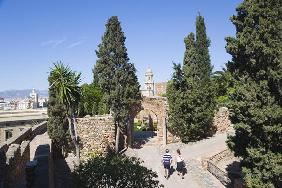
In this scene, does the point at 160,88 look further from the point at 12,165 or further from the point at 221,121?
the point at 12,165

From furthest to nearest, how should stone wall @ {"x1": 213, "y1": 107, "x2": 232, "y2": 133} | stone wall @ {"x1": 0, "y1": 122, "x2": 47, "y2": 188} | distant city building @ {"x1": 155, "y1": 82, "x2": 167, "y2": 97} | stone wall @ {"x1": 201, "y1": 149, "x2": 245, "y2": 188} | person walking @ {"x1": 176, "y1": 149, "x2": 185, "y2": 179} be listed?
distant city building @ {"x1": 155, "y1": 82, "x2": 167, "y2": 97}
stone wall @ {"x1": 213, "y1": 107, "x2": 232, "y2": 133}
person walking @ {"x1": 176, "y1": 149, "x2": 185, "y2": 179}
stone wall @ {"x1": 201, "y1": 149, "x2": 245, "y2": 188}
stone wall @ {"x1": 0, "y1": 122, "x2": 47, "y2": 188}

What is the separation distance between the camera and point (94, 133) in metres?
28.3

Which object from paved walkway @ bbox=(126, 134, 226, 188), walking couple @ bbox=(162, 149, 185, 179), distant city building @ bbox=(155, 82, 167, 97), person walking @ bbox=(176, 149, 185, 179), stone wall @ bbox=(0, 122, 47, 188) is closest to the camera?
stone wall @ bbox=(0, 122, 47, 188)

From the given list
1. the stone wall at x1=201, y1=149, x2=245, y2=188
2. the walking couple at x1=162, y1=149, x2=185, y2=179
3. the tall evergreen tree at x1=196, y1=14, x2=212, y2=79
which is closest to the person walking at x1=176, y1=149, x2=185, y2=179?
the walking couple at x1=162, y1=149, x2=185, y2=179

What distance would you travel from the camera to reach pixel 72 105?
2703 centimetres

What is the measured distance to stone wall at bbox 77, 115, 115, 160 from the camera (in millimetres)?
28203

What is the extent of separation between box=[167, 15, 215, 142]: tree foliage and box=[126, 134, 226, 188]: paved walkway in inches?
40.7

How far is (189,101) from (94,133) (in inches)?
283

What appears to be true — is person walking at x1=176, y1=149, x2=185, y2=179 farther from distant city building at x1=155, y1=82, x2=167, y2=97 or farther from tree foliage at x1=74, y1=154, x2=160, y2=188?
distant city building at x1=155, y1=82, x2=167, y2=97

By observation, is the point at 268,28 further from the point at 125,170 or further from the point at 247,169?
the point at 125,170

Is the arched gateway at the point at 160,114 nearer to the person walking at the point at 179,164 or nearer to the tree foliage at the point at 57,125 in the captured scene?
the tree foliage at the point at 57,125

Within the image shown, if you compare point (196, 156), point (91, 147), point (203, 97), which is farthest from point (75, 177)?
point (203, 97)

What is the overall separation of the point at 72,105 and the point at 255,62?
14052 mm

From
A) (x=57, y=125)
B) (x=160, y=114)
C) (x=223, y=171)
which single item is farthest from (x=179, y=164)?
(x=57, y=125)
